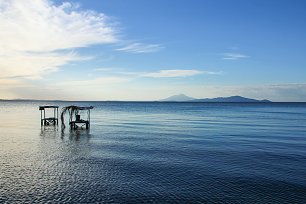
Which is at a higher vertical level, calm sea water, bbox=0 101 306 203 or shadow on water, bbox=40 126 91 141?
shadow on water, bbox=40 126 91 141

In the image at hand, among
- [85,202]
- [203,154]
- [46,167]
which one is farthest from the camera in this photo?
[203,154]

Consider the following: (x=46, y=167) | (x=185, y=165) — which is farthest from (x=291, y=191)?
(x=46, y=167)

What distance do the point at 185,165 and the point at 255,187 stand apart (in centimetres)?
601

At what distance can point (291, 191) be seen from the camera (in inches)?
637

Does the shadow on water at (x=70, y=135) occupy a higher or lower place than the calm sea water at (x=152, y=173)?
higher

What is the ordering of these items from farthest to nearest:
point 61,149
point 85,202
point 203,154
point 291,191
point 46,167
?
1. point 61,149
2. point 203,154
3. point 46,167
4. point 291,191
5. point 85,202

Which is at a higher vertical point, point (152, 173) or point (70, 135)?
point (70, 135)

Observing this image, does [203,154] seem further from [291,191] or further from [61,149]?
[61,149]

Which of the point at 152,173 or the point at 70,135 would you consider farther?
the point at 70,135

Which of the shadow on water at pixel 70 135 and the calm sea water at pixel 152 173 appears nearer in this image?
the calm sea water at pixel 152 173

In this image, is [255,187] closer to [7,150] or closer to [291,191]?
[291,191]

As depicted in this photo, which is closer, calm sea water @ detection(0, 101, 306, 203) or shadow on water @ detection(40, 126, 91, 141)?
calm sea water @ detection(0, 101, 306, 203)

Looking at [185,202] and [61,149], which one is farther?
[61,149]

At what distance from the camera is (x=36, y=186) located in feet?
54.4
